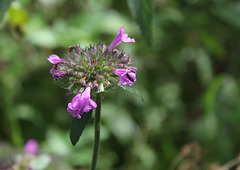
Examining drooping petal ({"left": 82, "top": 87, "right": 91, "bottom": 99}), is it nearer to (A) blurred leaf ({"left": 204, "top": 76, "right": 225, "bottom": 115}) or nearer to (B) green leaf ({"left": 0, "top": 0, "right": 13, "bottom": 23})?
(B) green leaf ({"left": 0, "top": 0, "right": 13, "bottom": 23})

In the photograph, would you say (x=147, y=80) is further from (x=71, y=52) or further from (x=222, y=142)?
(x=71, y=52)

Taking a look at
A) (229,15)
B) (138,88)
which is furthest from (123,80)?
(229,15)

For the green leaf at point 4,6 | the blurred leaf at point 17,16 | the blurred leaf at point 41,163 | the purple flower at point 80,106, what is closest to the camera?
the purple flower at point 80,106

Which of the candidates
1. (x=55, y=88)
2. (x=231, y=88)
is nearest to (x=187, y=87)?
(x=231, y=88)

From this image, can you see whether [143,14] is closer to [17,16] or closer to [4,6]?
[4,6]

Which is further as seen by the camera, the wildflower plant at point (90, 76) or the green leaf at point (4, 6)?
the green leaf at point (4, 6)

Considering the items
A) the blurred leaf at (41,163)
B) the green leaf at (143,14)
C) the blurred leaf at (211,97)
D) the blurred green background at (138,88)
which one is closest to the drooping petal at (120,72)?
the green leaf at (143,14)

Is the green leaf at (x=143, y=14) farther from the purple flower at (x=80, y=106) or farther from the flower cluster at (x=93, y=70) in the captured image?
the purple flower at (x=80, y=106)
